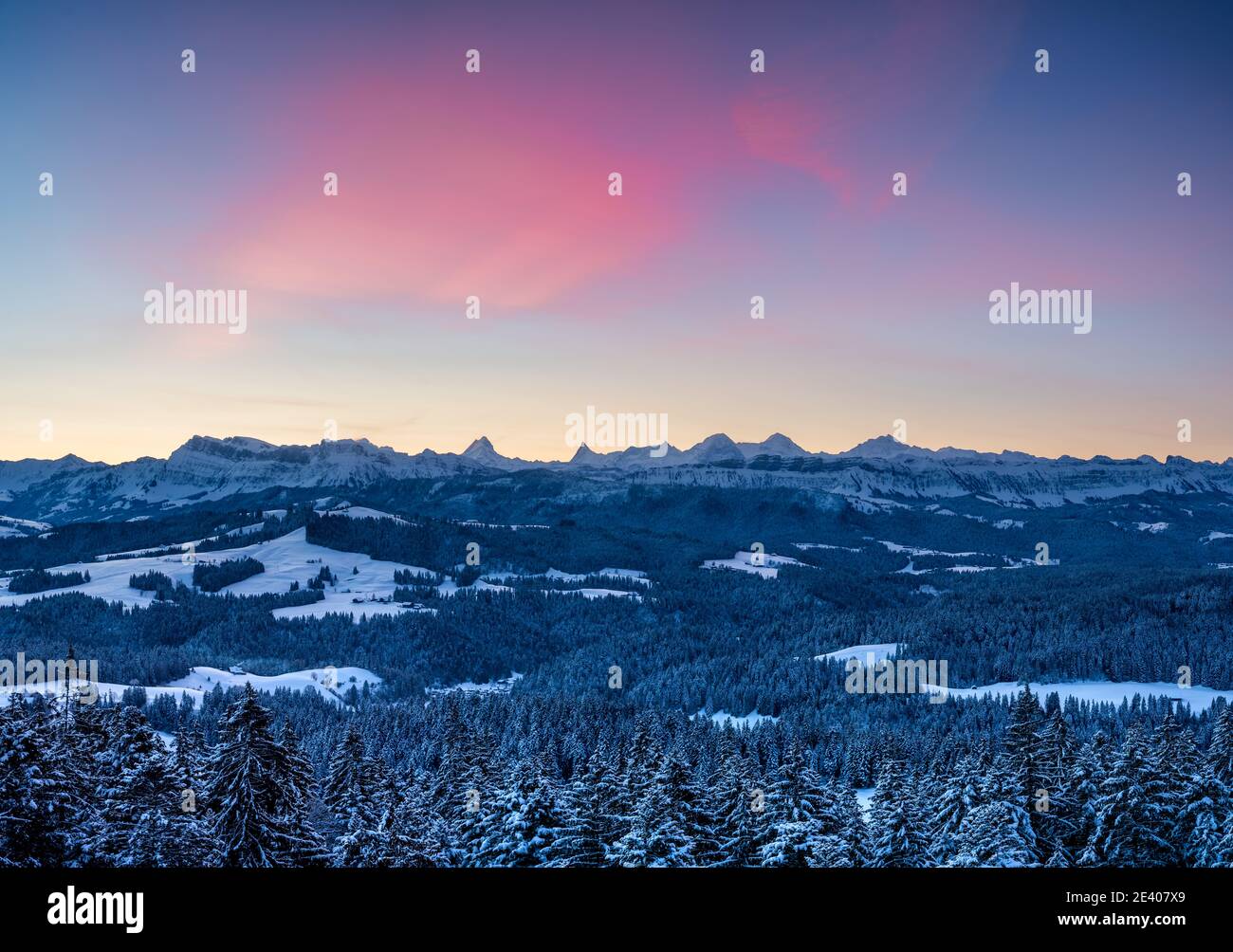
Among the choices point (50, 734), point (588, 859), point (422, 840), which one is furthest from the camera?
point (588, 859)

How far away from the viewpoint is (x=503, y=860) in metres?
45.4

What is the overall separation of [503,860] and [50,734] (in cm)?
2200

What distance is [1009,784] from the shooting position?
46688 millimetres

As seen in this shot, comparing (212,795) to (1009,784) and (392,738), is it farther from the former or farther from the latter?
(392,738)

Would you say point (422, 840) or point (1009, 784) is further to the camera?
point (1009, 784)

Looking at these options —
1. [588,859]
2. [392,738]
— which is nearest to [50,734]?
[588,859]
